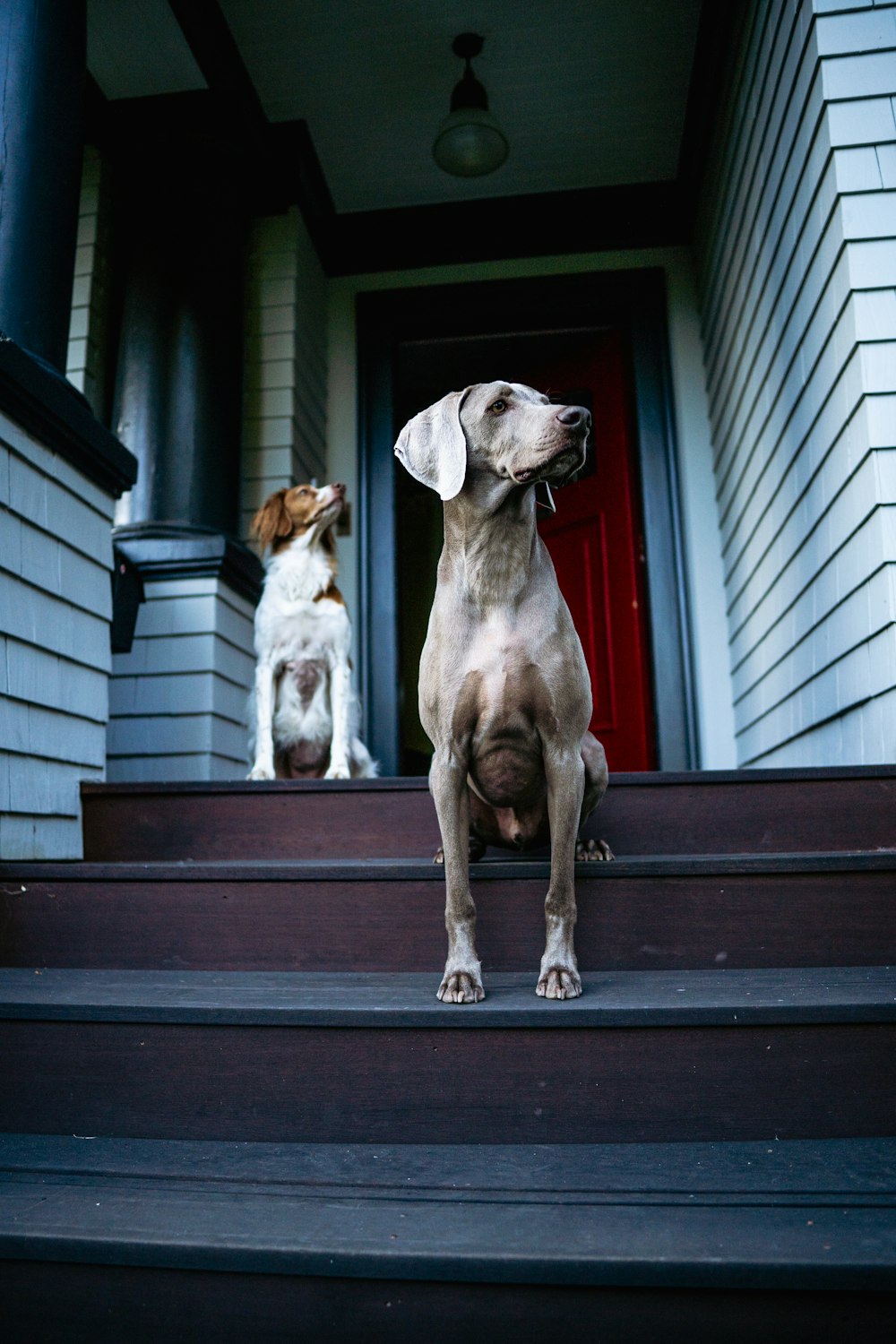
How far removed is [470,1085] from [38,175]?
7.99 ft

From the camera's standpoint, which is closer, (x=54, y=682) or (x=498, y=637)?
(x=498, y=637)

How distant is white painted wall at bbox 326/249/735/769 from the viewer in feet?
13.5

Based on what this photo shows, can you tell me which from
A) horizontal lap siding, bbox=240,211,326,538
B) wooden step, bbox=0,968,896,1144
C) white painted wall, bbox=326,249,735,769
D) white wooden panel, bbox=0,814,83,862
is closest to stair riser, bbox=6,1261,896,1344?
wooden step, bbox=0,968,896,1144

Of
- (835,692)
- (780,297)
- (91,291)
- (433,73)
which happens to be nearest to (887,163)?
(780,297)

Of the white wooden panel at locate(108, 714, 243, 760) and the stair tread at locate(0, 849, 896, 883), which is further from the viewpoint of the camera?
the white wooden panel at locate(108, 714, 243, 760)

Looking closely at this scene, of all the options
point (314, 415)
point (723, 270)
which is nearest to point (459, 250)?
point (314, 415)

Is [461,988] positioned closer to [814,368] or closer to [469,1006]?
[469,1006]

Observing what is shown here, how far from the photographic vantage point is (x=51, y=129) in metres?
2.45

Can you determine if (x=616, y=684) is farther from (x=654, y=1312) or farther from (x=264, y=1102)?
(x=654, y=1312)

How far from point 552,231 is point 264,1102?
14.0 ft

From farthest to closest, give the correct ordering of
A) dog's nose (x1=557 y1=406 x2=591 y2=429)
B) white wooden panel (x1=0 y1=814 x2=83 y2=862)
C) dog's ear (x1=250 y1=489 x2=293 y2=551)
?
dog's ear (x1=250 y1=489 x2=293 y2=551) < white wooden panel (x1=0 y1=814 x2=83 y2=862) < dog's nose (x1=557 y1=406 x2=591 y2=429)

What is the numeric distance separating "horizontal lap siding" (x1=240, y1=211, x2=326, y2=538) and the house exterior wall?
188cm

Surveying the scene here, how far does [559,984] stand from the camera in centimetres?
151

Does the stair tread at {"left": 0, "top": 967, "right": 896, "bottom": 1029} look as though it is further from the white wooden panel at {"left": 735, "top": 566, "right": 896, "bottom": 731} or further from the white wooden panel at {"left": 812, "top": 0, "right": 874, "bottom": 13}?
the white wooden panel at {"left": 812, "top": 0, "right": 874, "bottom": 13}
